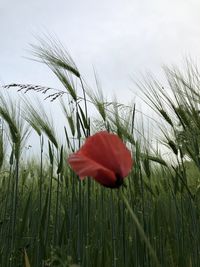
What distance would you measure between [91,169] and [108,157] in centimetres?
4

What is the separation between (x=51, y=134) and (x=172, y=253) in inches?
28.7

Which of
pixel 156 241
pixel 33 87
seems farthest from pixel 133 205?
pixel 33 87

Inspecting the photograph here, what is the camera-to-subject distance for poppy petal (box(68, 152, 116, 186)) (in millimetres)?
446

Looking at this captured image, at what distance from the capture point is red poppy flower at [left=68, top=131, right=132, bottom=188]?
0.47m

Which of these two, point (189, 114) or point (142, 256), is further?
point (142, 256)

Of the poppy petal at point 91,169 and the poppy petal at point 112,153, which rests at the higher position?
the poppy petal at point 112,153

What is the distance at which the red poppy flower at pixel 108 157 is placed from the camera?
1.54 feet

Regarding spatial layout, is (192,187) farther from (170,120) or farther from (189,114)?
(189,114)

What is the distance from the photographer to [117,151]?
0.48m

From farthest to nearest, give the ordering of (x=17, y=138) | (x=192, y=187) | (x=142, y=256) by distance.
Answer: (x=192, y=187) < (x=17, y=138) < (x=142, y=256)

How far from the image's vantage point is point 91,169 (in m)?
0.44

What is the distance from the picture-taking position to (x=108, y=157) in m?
0.48

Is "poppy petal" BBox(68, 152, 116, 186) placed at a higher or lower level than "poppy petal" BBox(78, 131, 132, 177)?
lower

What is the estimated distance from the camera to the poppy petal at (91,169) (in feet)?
1.46
